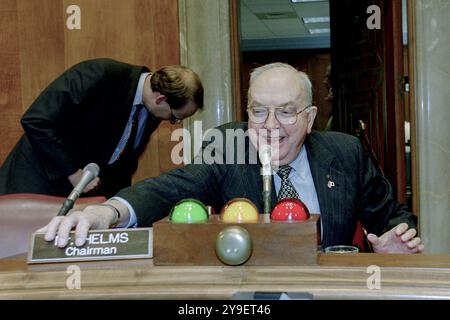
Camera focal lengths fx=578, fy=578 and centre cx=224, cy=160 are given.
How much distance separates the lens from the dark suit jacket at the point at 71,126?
257cm

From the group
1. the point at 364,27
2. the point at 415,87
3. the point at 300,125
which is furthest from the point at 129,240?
the point at 364,27

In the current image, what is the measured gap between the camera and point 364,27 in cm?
361

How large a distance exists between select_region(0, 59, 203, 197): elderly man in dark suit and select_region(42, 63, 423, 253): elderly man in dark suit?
1057 mm

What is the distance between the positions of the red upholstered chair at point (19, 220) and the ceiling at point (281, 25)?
179 inches

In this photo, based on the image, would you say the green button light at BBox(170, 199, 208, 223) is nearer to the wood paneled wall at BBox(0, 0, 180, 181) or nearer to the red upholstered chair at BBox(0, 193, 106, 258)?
the red upholstered chair at BBox(0, 193, 106, 258)

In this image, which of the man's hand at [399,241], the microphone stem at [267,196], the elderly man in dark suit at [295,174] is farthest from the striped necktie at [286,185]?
the microphone stem at [267,196]

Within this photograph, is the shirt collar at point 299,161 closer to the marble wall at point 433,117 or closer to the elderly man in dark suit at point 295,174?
the elderly man in dark suit at point 295,174

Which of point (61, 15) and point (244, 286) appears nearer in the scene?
point (244, 286)

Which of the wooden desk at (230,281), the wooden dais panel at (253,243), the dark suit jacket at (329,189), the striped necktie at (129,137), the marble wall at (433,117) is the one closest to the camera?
the wooden desk at (230,281)

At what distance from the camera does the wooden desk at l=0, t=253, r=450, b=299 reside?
722mm

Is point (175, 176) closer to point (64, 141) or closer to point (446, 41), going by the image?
point (64, 141)

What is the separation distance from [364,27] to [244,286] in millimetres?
3151

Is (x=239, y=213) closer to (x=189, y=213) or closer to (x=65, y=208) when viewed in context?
(x=189, y=213)

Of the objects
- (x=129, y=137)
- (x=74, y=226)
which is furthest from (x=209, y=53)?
(x=74, y=226)
